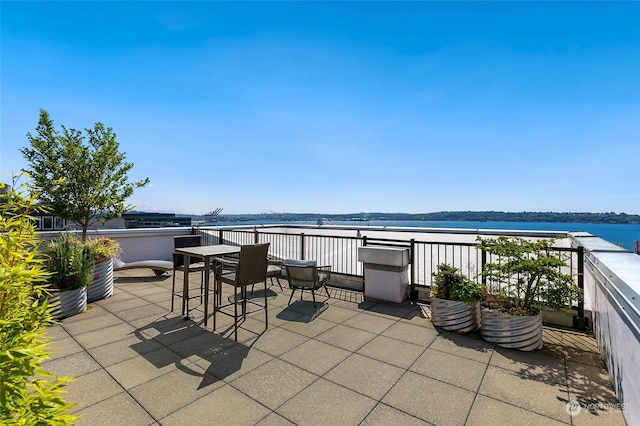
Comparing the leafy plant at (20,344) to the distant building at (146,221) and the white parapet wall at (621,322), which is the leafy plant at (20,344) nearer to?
the white parapet wall at (621,322)

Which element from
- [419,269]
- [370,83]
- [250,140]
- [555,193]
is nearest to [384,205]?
[555,193]

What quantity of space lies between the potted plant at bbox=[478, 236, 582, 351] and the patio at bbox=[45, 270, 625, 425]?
189 millimetres

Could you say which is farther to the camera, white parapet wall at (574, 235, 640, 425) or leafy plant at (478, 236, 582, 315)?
leafy plant at (478, 236, 582, 315)

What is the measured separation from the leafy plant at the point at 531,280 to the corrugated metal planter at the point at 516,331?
13cm

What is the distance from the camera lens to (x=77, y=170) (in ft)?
20.2

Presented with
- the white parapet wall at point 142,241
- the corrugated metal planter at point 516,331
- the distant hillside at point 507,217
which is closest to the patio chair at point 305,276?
the corrugated metal planter at point 516,331

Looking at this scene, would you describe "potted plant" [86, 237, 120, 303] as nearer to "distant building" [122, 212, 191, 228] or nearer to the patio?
the patio

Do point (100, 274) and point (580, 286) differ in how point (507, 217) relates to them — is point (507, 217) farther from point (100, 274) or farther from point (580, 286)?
point (100, 274)

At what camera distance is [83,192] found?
6.28m

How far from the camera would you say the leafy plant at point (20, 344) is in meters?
1.01

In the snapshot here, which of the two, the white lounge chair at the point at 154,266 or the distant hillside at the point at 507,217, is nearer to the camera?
the white lounge chair at the point at 154,266

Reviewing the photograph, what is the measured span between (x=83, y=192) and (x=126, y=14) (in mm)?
4380

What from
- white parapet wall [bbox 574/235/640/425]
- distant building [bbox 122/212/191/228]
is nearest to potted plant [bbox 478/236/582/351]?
white parapet wall [bbox 574/235/640/425]

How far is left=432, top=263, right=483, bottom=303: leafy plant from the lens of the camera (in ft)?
12.8
